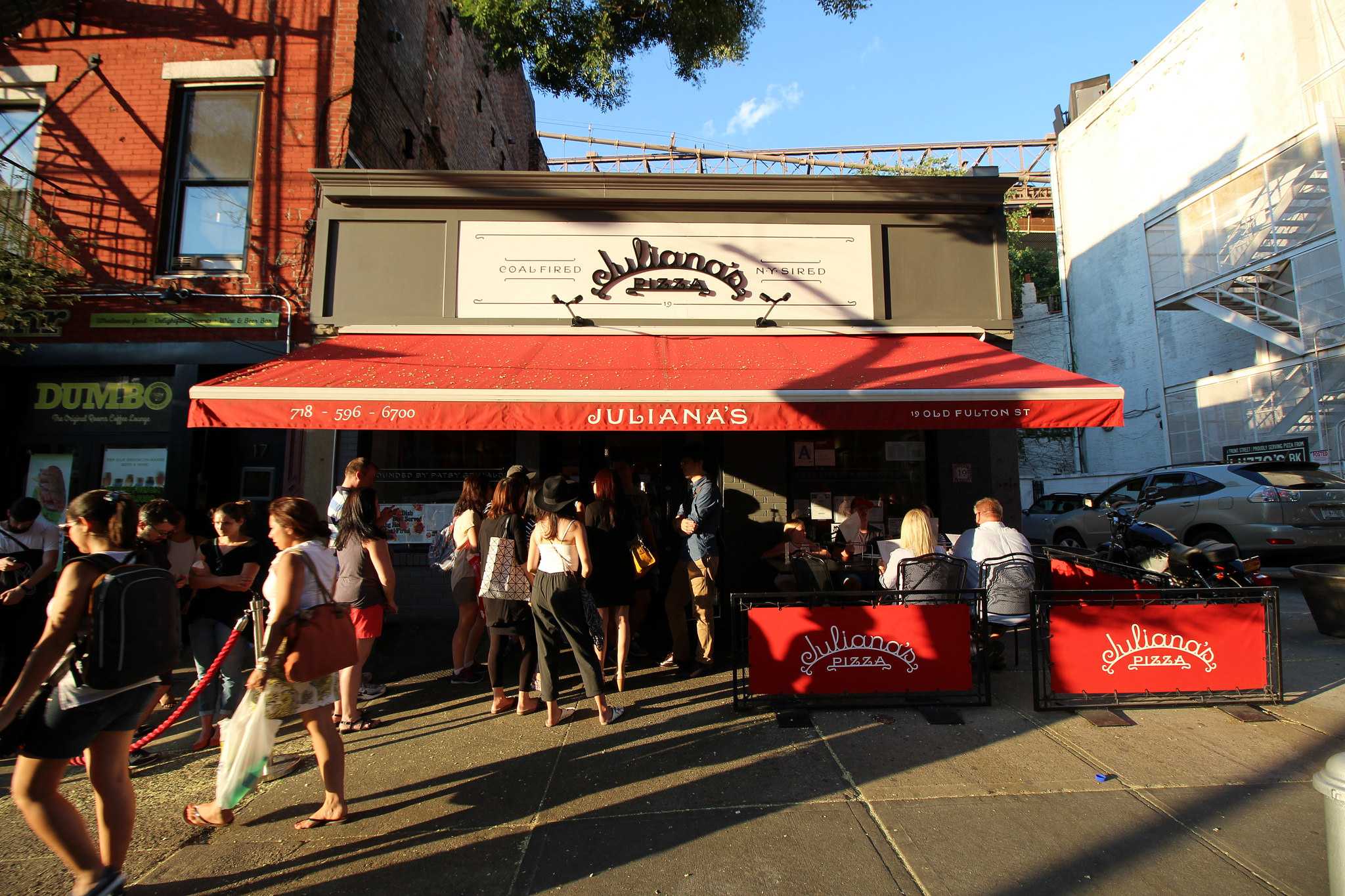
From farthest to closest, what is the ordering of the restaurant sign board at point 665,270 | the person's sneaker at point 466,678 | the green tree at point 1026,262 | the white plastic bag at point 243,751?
the green tree at point 1026,262 < the restaurant sign board at point 665,270 < the person's sneaker at point 466,678 < the white plastic bag at point 243,751

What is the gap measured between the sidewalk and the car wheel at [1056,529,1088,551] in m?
9.23

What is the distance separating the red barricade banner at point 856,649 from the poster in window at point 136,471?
7020 millimetres

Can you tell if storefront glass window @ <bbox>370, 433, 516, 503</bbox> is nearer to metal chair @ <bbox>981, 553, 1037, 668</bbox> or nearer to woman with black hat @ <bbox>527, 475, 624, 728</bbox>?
woman with black hat @ <bbox>527, 475, 624, 728</bbox>

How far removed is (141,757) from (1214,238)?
21348 millimetres

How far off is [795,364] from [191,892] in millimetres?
5444

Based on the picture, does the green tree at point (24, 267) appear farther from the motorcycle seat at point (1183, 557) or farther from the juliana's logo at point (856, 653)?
the motorcycle seat at point (1183, 557)

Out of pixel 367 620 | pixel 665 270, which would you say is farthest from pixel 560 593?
pixel 665 270

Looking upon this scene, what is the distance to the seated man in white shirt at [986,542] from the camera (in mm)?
5129

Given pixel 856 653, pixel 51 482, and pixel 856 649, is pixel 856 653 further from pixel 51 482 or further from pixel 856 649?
pixel 51 482

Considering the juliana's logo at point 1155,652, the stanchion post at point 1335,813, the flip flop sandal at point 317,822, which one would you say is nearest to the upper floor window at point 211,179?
the flip flop sandal at point 317,822

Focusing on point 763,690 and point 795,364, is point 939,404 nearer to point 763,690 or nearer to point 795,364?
point 795,364

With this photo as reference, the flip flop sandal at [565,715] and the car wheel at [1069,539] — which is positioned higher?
the car wheel at [1069,539]

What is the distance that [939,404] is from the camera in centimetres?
557

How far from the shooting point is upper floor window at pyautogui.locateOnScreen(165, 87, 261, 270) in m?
7.77
